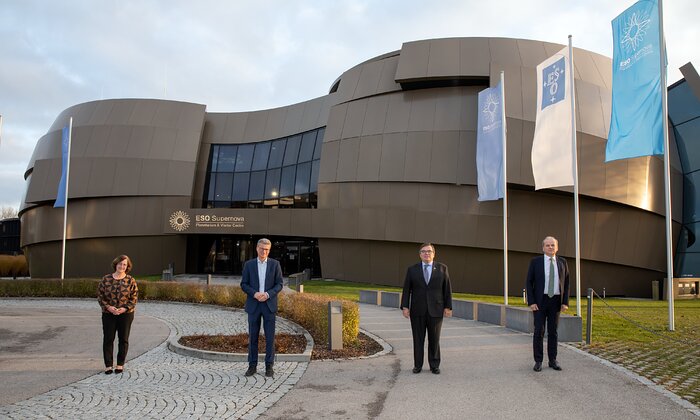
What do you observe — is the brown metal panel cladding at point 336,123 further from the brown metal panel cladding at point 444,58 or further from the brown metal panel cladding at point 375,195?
the brown metal panel cladding at point 444,58

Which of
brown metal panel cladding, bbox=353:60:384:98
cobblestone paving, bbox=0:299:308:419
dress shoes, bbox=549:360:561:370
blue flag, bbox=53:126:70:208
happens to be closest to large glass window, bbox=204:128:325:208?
brown metal panel cladding, bbox=353:60:384:98

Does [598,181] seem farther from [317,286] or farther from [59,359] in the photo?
[59,359]

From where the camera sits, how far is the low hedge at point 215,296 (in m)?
10.1

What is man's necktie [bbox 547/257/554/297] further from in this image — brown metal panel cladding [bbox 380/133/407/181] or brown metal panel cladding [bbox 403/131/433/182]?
brown metal panel cladding [bbox 380/133/407/181]

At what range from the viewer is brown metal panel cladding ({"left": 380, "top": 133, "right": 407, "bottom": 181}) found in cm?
2592

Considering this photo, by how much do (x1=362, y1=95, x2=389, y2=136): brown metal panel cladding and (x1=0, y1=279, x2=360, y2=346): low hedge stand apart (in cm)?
1259

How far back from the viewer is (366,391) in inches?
263

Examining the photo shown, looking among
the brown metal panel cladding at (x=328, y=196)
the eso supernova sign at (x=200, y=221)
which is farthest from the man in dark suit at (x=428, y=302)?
the eso supernova sign at (x=200, y=221)

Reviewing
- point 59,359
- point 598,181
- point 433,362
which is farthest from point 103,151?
point 433,362

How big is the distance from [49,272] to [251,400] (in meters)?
34.5

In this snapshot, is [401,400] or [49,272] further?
[49,272]

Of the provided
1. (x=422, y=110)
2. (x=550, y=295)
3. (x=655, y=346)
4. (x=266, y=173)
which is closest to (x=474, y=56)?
(x=422, y=110)

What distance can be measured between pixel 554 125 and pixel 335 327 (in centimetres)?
930

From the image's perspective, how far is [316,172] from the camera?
30609 mm
